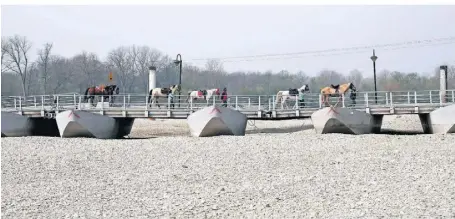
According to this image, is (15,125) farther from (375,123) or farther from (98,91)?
(375,123)

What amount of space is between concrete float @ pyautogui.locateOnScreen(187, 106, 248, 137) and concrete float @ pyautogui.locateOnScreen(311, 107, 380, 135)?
147 inches

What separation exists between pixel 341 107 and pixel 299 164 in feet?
27.2

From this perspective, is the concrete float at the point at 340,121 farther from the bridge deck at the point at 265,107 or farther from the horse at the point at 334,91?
the horse at the point at 334,91

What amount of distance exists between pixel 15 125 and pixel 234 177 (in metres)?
17.0

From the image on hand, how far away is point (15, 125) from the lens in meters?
28.1

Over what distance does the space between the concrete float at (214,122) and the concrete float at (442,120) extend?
9.11 metres

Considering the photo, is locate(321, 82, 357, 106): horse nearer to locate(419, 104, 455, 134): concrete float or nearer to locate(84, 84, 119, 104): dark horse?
locate(419, 104, 455, 134): concrete float

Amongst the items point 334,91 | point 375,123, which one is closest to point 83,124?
point 334,91

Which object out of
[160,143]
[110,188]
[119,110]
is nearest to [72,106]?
[119,110]

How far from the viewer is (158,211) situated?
11.6 m

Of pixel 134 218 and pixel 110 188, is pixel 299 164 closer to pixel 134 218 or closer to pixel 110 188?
pixel 110 188

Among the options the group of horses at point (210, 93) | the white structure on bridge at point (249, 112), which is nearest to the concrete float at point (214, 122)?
the white structure on bridge at point (249, 112)

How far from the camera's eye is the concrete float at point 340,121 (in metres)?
24.4

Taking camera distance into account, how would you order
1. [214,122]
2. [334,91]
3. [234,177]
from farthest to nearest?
1. [334,91]
2. [214,122]
3. [234,177]
